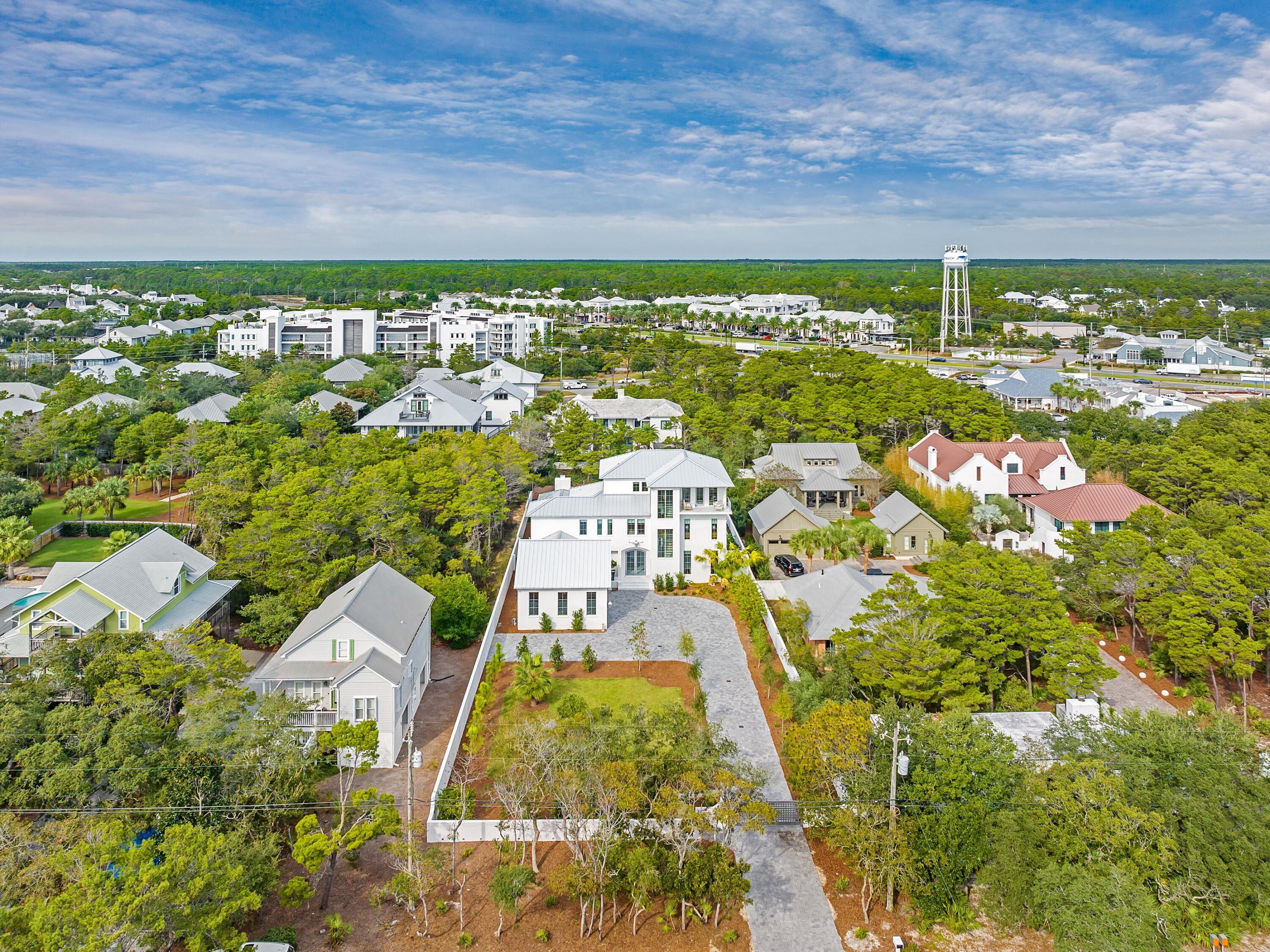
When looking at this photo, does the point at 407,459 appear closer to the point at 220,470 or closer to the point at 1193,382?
the point at 220,470

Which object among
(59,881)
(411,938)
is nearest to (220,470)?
(59,881)

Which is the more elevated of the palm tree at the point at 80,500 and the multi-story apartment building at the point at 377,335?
the multi-story apartment building at the point at 377,335

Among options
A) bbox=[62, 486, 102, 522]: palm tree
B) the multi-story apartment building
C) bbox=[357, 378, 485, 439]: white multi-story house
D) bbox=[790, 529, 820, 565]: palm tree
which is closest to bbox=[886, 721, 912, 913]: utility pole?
bbox=[790, 529, 820, 565]: palm tree

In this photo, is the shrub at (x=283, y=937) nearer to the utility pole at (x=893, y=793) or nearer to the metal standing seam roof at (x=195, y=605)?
the metal standing seam roof at (x=195, y=605)

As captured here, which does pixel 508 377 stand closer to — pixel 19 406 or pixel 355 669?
pixel 19 406

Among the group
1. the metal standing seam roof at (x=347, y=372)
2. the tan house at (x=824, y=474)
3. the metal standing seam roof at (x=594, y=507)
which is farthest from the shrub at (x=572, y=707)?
the metal standing seam roof at (x=347, y=372)
